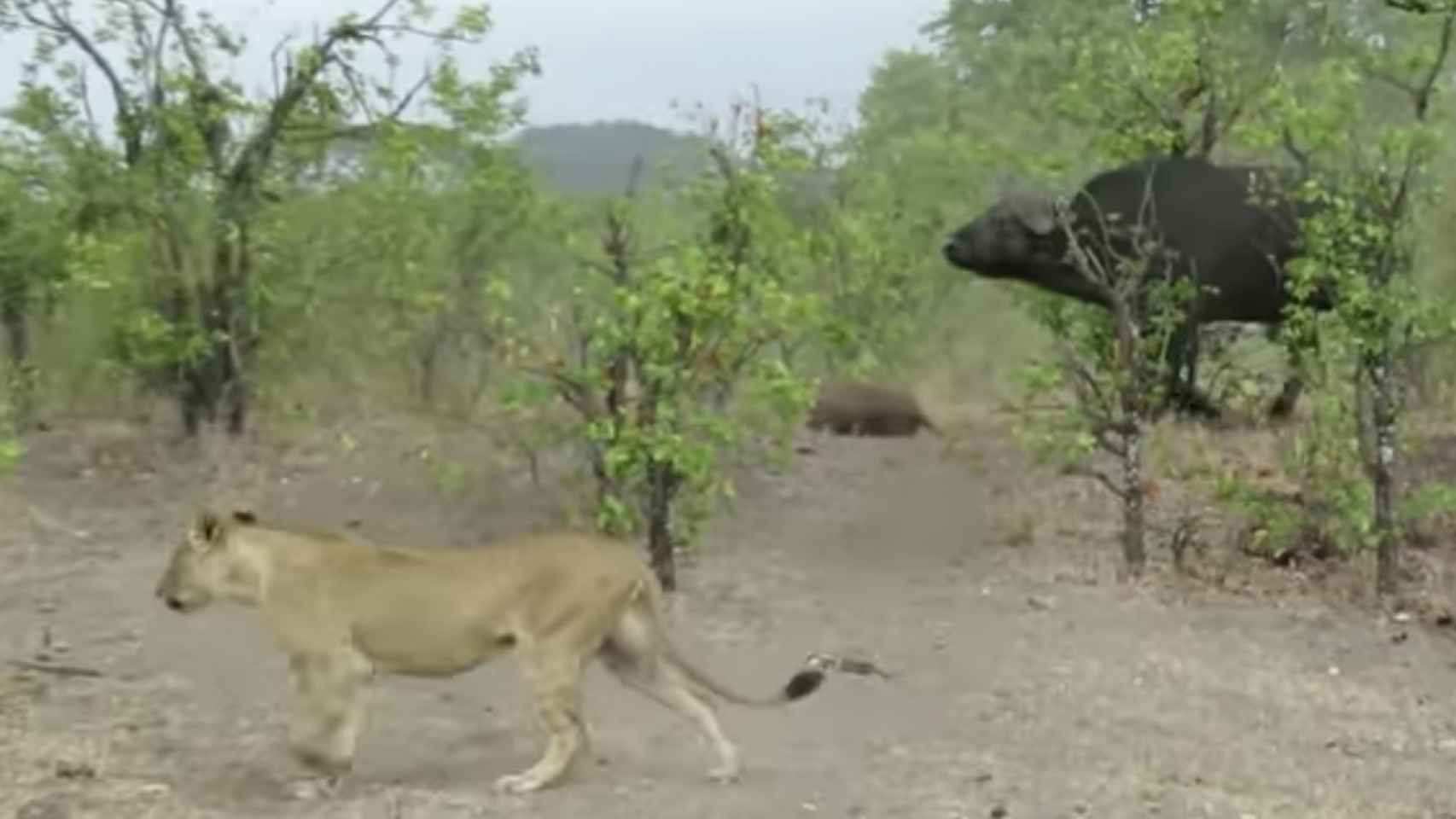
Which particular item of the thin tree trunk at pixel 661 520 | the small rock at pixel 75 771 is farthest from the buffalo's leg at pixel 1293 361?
the small rock at pixel 75 771

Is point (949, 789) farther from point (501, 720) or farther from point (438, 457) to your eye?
point (438, 457)

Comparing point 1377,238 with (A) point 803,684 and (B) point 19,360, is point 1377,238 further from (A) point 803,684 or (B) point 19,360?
(B) point 19,360

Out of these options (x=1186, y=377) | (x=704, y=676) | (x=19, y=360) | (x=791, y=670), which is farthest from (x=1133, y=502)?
(x=19, y=360)

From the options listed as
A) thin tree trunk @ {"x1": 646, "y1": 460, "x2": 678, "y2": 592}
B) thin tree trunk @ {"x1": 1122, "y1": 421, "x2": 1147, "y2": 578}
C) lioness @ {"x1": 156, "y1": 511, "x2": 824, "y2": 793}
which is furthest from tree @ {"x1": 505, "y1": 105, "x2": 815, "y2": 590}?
lioness @ {"x1": 156, "y1": 511, "x2": 824, "y2": 793}

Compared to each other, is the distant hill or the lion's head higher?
the distant hill

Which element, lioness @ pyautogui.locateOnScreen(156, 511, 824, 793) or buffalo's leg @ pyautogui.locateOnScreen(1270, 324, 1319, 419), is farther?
buffalo's leg @ pyautogui.locateOnScreen(1270, 324, 1319, 419)

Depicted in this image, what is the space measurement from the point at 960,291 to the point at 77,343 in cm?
840

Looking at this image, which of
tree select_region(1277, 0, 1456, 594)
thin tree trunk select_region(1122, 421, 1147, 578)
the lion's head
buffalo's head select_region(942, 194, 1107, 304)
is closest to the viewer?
the lion's head

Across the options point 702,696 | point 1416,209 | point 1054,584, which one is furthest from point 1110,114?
point 702,696

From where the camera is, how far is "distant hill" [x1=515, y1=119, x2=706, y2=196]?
48.0 feet

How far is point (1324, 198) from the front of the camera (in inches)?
516

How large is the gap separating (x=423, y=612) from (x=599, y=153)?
11141 mm

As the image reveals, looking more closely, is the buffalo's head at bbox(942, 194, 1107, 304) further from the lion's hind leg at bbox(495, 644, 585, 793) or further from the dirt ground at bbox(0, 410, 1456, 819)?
the lion's hind leg at bbox(495, 644, 585, 793)

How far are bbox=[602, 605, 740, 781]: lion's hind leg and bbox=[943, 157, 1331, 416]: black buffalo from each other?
840 centimetres
